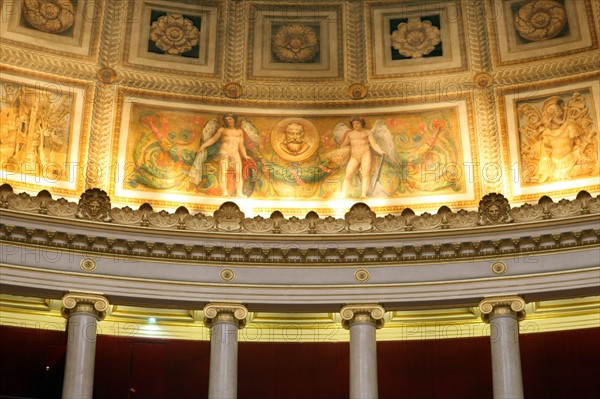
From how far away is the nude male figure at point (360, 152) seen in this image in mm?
30094

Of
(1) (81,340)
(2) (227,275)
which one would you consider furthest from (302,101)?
(1) (81,340)

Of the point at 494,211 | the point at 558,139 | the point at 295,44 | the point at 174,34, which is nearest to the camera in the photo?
the point at 494,211

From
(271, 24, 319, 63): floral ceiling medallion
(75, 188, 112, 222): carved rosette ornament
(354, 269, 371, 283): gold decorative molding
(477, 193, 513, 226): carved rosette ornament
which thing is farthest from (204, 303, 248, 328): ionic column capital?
(271, 24, 319, 63): floral ceiling medallion

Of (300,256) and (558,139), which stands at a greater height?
(558,139)

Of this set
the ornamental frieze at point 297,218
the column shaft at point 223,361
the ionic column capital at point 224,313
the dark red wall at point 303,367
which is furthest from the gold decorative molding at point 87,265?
the column shaft at point 223,361

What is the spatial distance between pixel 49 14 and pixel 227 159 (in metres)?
6.24

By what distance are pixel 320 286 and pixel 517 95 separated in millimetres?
7933

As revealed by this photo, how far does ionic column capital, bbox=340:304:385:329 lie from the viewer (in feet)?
88.6

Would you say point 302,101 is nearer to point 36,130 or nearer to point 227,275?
point 227,275

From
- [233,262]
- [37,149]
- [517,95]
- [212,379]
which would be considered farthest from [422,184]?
[37,149]

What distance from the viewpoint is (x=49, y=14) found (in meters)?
29.6

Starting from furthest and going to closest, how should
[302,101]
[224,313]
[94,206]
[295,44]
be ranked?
1. [295,44]
2. [302,101]
3. [94,206]
4. [224,313]

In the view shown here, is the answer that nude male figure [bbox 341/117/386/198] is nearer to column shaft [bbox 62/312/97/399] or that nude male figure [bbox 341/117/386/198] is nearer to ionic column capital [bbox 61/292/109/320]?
ionic column capital [bbox 61/292/109/320]

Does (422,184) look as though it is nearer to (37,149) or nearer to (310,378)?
(310,378)
